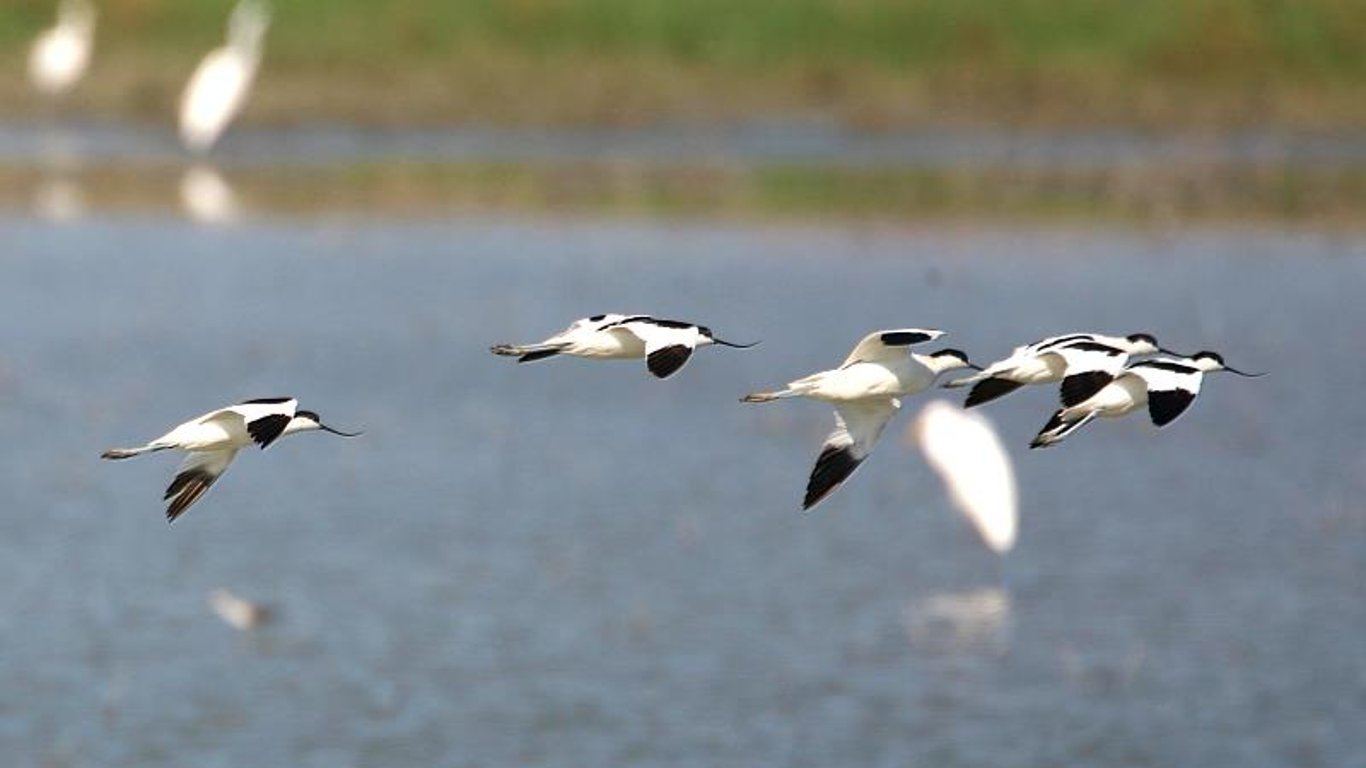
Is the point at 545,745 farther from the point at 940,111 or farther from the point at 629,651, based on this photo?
the point at 940,111

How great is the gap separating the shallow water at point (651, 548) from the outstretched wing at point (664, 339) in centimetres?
1036

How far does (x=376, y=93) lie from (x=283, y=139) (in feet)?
7.08

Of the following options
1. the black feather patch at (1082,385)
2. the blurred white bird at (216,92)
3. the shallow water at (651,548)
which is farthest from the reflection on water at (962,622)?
the blurred white bird at (216,92)

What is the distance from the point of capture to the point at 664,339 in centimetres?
605

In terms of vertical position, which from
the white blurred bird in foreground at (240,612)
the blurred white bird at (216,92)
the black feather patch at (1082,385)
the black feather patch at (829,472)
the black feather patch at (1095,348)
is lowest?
the white blurred bird in foreground at (240,612)

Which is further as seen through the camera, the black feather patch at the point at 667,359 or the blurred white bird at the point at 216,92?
the blurred white bird at the point at 216,92

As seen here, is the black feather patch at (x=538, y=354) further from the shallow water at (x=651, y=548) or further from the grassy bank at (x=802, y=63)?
the grassy bank at (x=802, y=63)

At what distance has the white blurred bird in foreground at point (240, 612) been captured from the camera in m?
19.1

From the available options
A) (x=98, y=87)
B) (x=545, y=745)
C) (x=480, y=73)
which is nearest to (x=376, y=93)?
(x=480, y=73)

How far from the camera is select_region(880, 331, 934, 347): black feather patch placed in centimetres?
605

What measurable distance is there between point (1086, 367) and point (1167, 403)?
22 centimetres

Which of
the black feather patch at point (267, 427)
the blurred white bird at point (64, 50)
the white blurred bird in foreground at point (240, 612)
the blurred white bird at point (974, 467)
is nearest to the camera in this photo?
the black feather patch at point (267, 427)

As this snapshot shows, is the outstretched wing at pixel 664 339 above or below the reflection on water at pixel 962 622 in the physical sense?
above

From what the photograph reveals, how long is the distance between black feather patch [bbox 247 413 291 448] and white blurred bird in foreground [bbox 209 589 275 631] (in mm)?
13456
